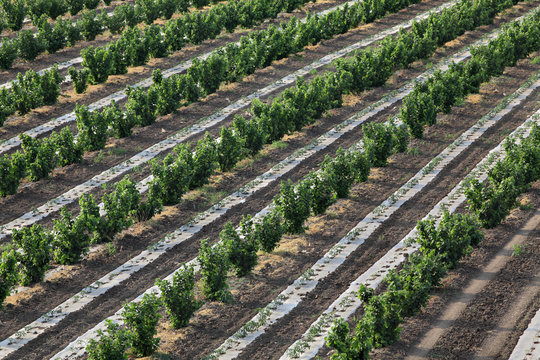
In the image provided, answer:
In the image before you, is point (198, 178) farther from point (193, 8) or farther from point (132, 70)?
point (193, 8)

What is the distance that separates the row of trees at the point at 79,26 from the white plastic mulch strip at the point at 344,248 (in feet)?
43.3

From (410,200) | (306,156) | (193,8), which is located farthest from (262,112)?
(193,8)

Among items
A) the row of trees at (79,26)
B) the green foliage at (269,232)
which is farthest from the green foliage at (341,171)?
the row of trees at (79,26)

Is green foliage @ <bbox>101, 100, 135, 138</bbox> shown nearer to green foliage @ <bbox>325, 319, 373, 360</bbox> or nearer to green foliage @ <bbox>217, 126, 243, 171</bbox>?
green foliage @ <bbox>217, 126, 243, 171</bbox>

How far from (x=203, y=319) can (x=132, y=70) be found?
1564 centimetres

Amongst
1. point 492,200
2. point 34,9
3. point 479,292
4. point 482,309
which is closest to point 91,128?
point 492,200

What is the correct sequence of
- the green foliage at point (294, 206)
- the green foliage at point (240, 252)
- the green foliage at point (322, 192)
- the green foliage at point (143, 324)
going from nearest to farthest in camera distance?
1. the green foliage at point (143, 324)
2. the green foliage at point (240, 252)
3. the green foliage at point (294, 206)
4. the green foliage at point (322, 192)

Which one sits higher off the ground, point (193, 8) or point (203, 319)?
point (193, 8)

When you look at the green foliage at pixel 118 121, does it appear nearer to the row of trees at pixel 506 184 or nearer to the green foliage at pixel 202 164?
the green foliage at pixel 202 164

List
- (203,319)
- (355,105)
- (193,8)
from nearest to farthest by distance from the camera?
(203,319), (355,105), (193,8)

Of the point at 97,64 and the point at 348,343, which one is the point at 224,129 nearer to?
the point at 97,64

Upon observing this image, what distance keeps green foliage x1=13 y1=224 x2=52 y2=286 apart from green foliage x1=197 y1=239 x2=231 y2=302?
333 centimetres

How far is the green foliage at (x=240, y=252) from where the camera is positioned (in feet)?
49.5

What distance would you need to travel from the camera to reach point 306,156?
20.7 metres
